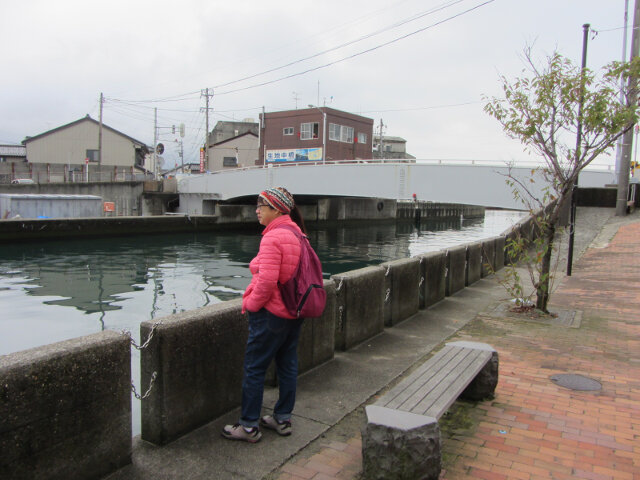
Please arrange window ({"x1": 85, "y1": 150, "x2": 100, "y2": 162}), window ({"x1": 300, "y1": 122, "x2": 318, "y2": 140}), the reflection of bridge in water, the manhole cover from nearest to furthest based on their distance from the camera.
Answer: the manhole cover < the reflection of bridge in water < window ({"x1": 300, "y1": 122, "x2": 318, "y2": 140}) < window ({"x1": 85, "y1": 150, "x2": 100, "y2": 162})

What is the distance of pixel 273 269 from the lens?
3.44 meters

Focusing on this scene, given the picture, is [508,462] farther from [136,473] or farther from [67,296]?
[67,296]

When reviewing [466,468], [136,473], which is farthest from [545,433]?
[136,473]

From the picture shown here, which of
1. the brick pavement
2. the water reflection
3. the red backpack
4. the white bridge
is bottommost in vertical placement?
the water reflection

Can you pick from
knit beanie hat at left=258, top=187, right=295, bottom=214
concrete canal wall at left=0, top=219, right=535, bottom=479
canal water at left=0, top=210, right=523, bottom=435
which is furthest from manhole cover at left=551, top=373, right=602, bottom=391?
canal water at left=0, top=210, right=523, bottom=435

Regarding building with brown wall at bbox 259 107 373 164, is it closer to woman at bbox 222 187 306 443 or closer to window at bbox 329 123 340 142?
window at bbox 329 123 340 142

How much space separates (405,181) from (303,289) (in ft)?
87.5

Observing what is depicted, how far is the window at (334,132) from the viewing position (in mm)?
56763

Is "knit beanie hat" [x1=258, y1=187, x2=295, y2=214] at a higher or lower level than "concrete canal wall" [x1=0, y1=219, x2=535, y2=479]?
higher

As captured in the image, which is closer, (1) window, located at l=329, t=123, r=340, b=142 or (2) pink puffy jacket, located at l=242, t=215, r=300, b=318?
(2) pink puffy jacket, located at l=242, t=215, r=300, b=318

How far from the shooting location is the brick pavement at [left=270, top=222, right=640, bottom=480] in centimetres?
343

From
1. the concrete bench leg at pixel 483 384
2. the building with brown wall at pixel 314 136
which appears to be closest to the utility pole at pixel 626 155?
the concrete bench leg at pixel 483 384

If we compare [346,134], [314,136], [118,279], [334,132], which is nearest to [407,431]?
[118,279]

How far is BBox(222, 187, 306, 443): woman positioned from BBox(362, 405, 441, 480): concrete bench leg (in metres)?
0.87
